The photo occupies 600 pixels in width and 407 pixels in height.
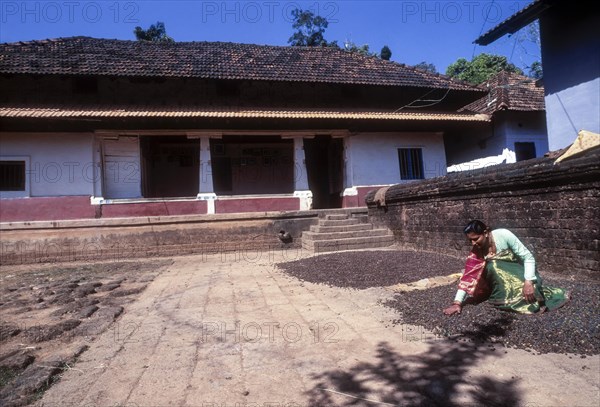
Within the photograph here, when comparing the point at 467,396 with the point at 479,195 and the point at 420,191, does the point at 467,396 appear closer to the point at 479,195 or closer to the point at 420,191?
the point at 479,195

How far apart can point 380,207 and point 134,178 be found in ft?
27.2

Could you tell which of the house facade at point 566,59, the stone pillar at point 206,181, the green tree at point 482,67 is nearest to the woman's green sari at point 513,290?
the house facade at point 566,59

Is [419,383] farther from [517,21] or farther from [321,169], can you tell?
[321,169]

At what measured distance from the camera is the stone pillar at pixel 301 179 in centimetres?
1203

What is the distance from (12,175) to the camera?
35.0 ft

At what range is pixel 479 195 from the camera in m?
6.02

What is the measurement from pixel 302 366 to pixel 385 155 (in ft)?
37.3

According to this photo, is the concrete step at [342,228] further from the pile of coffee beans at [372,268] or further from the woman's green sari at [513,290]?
the woman's green sari at [513,290]

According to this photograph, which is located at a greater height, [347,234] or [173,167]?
[173,167]

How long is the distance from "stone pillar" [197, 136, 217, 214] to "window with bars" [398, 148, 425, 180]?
7.31 m

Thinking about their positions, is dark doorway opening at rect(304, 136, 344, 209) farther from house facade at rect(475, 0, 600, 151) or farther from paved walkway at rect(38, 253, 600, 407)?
paved walkway at rect(38, 253, 600, 407)

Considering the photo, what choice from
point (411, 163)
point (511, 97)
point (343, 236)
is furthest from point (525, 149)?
point (343, 236)

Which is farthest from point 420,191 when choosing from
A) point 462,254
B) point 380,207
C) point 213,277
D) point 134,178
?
point 134,178

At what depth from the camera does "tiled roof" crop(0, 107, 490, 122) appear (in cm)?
984
